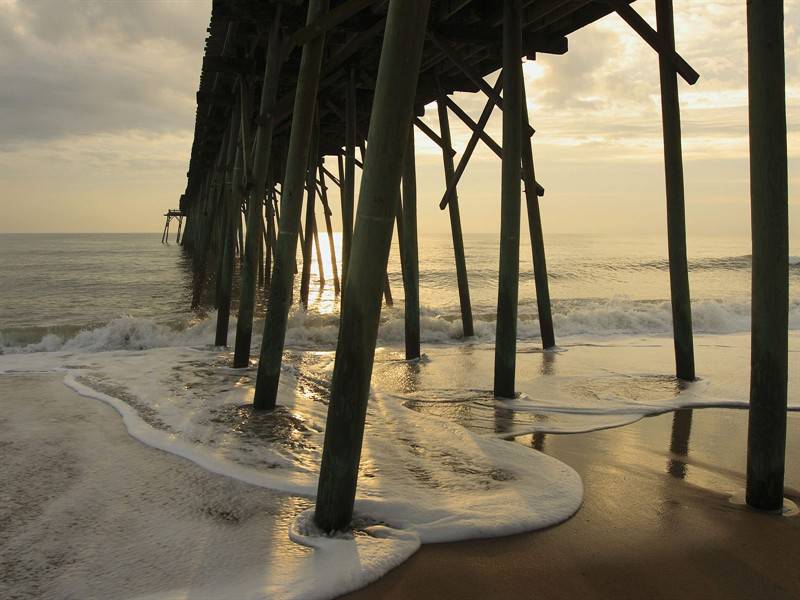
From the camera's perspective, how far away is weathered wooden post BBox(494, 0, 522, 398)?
16.1 ft

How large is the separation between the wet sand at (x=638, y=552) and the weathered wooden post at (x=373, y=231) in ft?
1.77

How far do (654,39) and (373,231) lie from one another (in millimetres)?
3557

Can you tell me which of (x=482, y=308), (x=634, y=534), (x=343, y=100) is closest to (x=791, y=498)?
(x=634, y=534)

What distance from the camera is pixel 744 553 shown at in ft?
8.20

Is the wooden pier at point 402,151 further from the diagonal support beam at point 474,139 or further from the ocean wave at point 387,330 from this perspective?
the ocean wave at point 387,330

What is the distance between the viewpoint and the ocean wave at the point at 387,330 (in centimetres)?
973

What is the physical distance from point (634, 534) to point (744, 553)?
0.39m

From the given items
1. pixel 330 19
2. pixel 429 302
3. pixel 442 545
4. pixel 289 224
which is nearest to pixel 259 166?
pixel 289 224

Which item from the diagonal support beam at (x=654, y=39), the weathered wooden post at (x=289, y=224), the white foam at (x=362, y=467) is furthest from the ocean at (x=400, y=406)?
the diagonal support beam at (x=654, y=39)

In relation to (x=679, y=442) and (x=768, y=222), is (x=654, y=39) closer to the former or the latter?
(x=768, y=222)

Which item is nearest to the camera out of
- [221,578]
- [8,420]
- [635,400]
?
[221,578]

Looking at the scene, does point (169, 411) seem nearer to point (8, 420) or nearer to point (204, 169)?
point (8, 420)

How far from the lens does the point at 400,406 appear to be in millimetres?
5125

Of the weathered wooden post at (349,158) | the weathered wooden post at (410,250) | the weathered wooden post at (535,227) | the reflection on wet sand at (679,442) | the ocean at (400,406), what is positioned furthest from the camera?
the weathered wooden post at (349,158)
